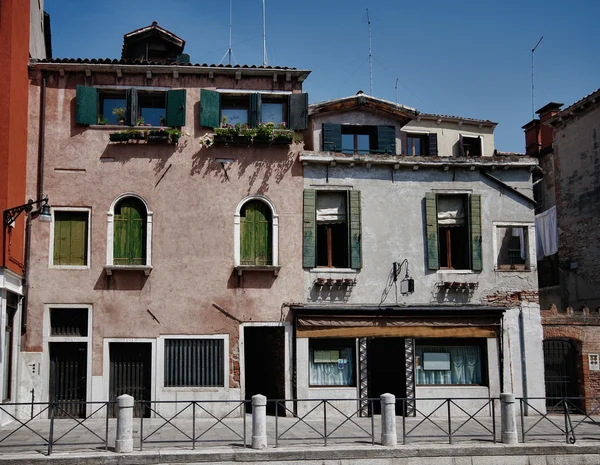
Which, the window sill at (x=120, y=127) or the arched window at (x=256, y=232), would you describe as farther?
the arched window at (x=256, y=232)

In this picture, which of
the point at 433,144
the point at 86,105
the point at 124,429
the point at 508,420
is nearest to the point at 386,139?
the point at 433,144

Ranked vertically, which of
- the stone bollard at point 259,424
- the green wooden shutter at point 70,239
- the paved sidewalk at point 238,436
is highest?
the green wooden shutter at point 70,239

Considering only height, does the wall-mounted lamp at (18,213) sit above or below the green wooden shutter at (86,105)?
below

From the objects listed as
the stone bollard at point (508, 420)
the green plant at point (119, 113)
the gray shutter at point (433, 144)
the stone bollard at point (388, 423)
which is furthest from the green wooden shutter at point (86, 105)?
the stone bollard at point (508, 420)

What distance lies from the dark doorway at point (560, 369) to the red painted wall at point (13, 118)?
1468cm

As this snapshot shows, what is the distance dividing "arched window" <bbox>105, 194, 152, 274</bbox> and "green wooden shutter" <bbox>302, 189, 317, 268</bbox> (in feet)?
13.5

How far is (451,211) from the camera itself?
20.2 metres

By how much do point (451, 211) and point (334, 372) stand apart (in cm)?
566

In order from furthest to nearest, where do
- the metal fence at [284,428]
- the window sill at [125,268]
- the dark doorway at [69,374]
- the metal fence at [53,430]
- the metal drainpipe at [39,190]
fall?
the window sill at [125,268] → the dark doorway at [69,374] → the metal drainpipe at [39,190] → the metal fence at [284,428] → the metal fence at [53,430]

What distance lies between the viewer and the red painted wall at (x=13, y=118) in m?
16.4

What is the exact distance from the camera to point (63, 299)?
18219mm

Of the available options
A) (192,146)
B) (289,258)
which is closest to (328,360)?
(289,258)

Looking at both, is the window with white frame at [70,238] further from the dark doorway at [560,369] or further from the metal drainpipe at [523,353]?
the dark doorway at [560,369]

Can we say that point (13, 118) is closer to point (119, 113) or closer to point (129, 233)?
point (119, 113)
